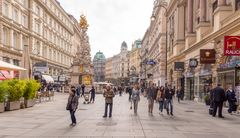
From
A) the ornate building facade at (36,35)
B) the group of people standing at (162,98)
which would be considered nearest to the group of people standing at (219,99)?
the group of people standing at (162,98)

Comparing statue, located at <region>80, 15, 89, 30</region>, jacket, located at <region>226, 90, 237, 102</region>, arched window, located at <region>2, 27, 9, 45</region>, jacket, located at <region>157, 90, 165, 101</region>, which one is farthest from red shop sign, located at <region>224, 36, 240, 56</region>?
statue, located at <region>80, 15, 89, 30</region>

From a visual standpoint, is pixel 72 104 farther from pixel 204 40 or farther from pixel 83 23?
pixel 83 23

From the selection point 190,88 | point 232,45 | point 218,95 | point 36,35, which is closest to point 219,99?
point 218,95

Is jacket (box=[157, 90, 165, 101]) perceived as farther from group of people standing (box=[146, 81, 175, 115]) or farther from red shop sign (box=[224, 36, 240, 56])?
red shop sign (box=[224, 36, 240, 56])

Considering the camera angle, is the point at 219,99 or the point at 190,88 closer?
the point at 219,99

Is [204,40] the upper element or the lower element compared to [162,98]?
upper

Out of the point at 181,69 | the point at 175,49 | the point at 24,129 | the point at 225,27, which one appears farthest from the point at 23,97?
the point at 175,49

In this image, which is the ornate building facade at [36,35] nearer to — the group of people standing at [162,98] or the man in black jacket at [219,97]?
the group of people standing at [162,98]

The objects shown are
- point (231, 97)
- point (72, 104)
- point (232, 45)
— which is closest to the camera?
point (72, 104)

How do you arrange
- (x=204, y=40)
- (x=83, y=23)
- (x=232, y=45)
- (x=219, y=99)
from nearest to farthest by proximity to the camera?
(x=219, y=99), (x=232, y=45), (x=204, y=40), (x=83, y=23)

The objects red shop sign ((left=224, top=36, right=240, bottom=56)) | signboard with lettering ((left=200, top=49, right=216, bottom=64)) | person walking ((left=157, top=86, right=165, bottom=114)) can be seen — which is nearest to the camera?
red shop sign ((left=224, top=36, right=240, bottom=56))

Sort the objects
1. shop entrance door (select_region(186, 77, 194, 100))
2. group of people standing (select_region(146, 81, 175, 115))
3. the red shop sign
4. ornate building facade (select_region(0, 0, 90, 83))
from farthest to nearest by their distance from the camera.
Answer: ornate building facade (select_region(0, 0, 90, 83)) → shop entrance door (select_region(186, 77, 194, 100)) → group of people standing (select_region(146, 81, 175, 115)) → the red shop sign

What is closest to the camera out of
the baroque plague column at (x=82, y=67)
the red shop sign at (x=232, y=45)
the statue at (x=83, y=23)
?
the red shop sign at (x=232, y=45)

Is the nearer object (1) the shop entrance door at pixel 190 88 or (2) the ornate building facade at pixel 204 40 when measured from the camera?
(2) the ornate building facade at pixel 204 40
